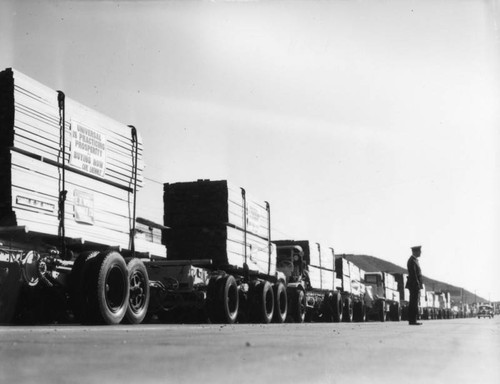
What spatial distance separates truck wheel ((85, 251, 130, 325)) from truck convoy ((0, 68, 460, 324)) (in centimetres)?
1

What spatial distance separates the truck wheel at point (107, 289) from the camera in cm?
858

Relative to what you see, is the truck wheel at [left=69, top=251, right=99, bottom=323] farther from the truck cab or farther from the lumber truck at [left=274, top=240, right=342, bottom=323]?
the truck cab

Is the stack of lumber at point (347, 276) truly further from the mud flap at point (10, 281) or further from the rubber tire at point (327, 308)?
the mud flap at point (10, 281)

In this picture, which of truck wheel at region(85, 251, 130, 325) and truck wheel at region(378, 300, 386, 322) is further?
truck wheel at region(378, 300, 386, 322)

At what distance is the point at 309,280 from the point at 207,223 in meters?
7.54

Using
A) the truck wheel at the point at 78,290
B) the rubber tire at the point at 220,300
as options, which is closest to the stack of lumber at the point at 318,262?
the rubber tire at the point at 220,300

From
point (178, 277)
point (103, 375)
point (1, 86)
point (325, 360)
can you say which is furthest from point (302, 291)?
point (103, 375)

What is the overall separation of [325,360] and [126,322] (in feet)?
19.7

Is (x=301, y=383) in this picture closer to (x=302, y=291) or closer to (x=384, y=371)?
(x=384, y=371)

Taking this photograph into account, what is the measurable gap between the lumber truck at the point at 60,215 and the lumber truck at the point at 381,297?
2252cm

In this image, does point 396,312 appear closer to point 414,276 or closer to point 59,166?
point 414,276

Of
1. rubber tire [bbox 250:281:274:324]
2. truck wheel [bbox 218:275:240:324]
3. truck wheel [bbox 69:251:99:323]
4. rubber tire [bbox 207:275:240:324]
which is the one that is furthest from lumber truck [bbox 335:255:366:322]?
truck wheel [bbox 69:251:99:323]

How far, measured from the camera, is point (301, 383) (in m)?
3.08

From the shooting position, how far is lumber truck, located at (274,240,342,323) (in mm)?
19062
